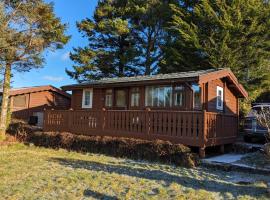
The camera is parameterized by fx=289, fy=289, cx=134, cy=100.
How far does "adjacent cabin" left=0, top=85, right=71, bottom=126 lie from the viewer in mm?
25531

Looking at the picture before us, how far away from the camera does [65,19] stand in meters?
18.4

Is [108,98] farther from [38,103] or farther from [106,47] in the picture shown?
[106,47]

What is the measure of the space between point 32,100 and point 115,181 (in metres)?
21.8

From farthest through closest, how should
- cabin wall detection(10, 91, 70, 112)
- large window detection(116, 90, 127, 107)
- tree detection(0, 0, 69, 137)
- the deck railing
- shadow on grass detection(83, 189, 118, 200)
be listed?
cabin wall detection(10, 91, 70, 112) < large window detection(116, 90, 127, 107) < tree detection(0, 0, 69, 137) < the deck railing < shadow on grass detection(83, 189, 118, 200)

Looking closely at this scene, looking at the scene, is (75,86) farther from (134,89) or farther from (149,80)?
(149,80)

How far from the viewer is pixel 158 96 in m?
13.9

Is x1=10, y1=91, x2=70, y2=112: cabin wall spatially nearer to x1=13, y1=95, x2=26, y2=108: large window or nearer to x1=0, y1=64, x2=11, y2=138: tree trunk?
x1=13, y1=95, x2=26, y2=108: large window

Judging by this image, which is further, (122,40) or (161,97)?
(122,40)

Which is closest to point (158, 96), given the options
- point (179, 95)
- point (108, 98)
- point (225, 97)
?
point (179, 95)

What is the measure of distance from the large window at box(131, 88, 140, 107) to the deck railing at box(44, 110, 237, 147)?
2560 millimetres

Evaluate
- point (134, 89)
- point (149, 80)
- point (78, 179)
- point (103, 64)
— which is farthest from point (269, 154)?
point (103, 64)

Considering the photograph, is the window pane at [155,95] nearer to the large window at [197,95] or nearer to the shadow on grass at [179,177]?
the large window at [197,95]

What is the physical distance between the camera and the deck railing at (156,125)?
33.8ft

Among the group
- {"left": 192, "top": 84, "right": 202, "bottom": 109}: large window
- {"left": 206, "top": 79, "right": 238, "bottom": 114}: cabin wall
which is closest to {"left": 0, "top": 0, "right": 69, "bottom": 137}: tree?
{"left": 192, "top": 84, "right": 202, "bottom": 109}: large window
